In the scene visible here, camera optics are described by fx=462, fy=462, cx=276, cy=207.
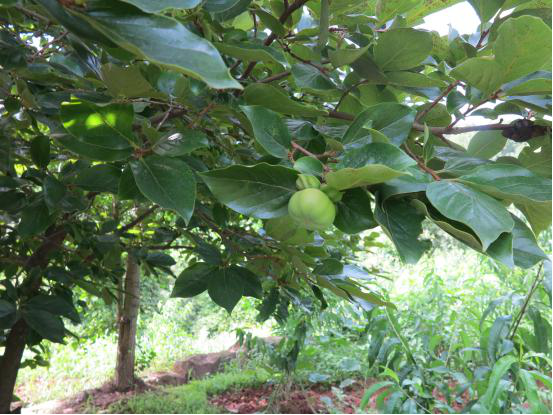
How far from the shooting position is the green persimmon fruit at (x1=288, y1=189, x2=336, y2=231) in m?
0.43

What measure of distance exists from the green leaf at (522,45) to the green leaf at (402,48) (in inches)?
5.5

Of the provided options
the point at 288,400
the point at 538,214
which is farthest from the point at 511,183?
the point at 288,400

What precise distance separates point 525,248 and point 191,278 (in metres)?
0.69

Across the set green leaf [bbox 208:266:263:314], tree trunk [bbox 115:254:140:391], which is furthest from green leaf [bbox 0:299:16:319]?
tree trunk [bbox 115:254:140:391]

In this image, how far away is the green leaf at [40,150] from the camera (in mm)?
932

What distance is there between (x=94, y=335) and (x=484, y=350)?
461cm

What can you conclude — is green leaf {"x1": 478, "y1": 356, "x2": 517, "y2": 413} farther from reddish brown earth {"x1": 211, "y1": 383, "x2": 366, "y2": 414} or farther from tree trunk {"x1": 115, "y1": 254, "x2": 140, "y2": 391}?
tree trunk {"x1": 115, "y1": 254, "x2": 140, "y2": 391}

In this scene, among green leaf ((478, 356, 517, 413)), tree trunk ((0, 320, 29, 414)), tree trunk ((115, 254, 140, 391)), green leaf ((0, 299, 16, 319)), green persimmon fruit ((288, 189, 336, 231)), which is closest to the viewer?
green persimmon fruit ((288, 189, 336, 231))

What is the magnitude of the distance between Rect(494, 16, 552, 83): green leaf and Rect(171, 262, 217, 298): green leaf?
700 mm

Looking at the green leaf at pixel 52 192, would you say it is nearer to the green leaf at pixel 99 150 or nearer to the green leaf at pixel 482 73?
the green leaf at pixel 99 150

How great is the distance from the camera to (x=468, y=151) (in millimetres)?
638

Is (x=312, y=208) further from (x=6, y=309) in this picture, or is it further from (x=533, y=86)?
(x=6, y=309)

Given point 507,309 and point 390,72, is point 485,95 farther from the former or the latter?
point 507,309

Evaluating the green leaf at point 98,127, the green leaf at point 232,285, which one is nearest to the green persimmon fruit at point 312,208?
the green leaf at point 98,127
